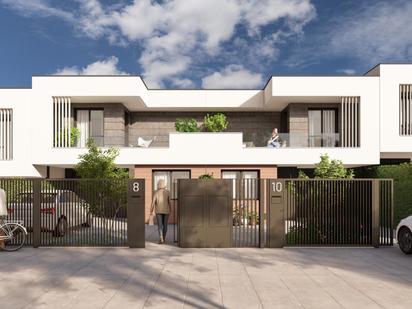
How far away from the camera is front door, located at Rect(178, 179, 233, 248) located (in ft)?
35.1

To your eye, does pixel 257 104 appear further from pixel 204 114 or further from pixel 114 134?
pixel 114 134

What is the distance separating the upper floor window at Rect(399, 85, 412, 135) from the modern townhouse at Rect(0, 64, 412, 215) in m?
0.05

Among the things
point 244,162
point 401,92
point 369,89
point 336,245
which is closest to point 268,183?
point 336,245

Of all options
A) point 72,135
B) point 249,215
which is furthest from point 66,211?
point 72,135

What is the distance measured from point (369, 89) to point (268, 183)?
1206 centimetres

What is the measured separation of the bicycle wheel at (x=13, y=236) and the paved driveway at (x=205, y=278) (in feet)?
1.34

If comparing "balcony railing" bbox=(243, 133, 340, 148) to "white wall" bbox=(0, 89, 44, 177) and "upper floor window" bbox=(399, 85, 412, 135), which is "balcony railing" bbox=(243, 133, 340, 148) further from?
"white wall" bbox=(0, 89, 44, 177)

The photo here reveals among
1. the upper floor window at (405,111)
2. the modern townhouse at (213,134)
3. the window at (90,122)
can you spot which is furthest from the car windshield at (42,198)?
the upper floor window at (405,111)

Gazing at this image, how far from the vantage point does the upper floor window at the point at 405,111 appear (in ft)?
65.7

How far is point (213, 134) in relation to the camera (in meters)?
18.9

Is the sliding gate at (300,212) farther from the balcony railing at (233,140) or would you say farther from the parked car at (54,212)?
the balcony railing at (233,140)

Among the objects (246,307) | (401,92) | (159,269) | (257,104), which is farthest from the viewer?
(257,104)

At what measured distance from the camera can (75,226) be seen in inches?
430

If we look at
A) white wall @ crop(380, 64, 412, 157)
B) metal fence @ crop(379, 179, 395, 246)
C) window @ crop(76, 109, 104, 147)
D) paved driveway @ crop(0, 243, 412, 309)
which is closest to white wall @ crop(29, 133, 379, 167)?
window @ crop(76, 109, 104, 147)
